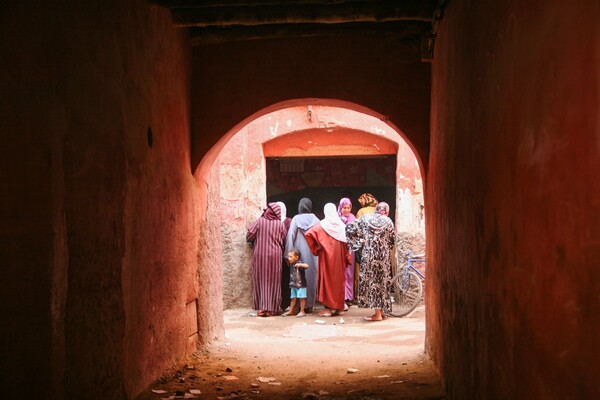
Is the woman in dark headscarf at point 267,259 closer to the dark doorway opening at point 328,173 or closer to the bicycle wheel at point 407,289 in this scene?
the bicycle wheel at point 407,289

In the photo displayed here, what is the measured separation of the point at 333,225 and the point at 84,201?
23.0 feet

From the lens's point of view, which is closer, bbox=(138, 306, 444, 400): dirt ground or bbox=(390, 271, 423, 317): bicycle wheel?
bbox=(138, 306, 444, 400): dirt ground

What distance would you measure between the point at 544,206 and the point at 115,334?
281 centimetres

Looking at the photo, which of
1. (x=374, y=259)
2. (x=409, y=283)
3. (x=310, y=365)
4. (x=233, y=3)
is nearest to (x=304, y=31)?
(x=233, y=3)

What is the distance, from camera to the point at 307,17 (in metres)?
5.72

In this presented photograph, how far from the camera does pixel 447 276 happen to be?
464cm

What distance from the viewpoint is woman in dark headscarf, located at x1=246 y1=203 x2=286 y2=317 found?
412 inches

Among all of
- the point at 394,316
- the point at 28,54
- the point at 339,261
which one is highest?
the point at 28,54

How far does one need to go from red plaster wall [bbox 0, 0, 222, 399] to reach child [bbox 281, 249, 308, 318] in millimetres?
5002

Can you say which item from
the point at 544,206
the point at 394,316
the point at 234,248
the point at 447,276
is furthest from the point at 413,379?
the point at 234,248

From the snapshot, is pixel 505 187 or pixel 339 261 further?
pixel 339 261

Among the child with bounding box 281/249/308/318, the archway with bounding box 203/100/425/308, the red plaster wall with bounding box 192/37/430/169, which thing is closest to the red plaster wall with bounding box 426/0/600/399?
the red plaster wall with bounding box 192/37/430/169

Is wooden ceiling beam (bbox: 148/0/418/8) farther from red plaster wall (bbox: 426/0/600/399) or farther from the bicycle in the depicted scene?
the bicycle

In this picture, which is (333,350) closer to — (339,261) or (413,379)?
(413,379)
